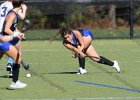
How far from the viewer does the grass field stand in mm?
12320

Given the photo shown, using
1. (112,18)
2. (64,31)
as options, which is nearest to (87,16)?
(112,18)

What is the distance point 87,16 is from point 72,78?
15234 millimetres

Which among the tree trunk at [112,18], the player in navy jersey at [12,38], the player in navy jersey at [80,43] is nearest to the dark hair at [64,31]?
the player in navy jersey at [80,43]

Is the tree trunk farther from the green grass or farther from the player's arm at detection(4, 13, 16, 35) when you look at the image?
the player's arm at detection(4, 13, 16, 35)

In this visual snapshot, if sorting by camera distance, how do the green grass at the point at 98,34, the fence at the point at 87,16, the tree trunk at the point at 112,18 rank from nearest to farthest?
the fence at the point at 87,16, the green grass at the point at 98,34, the tree trunk at the point at 112,18

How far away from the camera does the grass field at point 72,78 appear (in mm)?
12320

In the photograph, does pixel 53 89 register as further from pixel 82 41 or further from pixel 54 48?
pixel 54 48

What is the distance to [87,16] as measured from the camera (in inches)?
1184

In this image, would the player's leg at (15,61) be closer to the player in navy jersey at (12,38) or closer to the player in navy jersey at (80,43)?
the player in navy jersey at (12,38)

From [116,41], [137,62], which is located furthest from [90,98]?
[116,41]

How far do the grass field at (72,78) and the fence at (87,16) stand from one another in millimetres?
4277

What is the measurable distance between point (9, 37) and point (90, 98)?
86.3 inches

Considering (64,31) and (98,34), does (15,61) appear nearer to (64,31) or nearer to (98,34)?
(64,31)

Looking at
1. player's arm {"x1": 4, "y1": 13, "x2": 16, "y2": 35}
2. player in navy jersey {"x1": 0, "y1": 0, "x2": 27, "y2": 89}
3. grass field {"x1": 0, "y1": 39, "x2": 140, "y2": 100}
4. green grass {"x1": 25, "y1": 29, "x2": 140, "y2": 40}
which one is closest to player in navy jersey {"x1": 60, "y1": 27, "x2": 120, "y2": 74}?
grass field {"x1": 0, "y1": 39, "x2": 140, "y2": 100}
